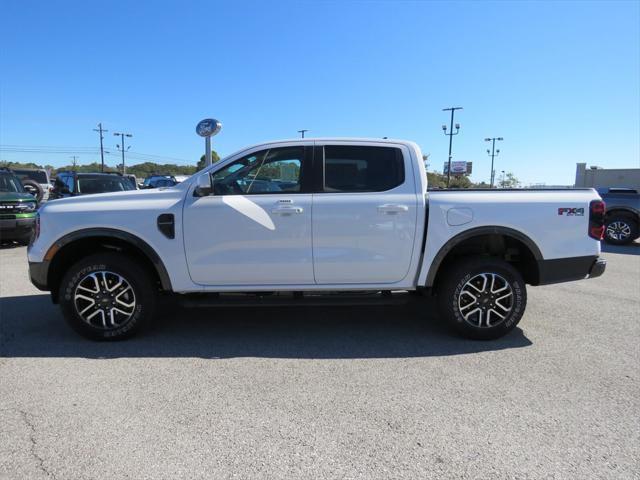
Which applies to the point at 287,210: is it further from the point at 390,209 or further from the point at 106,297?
the point at 106,297

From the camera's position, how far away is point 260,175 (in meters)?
4.18

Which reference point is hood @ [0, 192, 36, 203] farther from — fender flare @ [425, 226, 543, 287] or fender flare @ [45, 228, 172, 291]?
fender flare @ [425, 226, 543, 287]

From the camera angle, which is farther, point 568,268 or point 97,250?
point 97,250

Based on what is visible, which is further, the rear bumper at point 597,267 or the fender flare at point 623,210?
the fender flare at point 623,210

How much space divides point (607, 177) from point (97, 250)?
36.6 metres

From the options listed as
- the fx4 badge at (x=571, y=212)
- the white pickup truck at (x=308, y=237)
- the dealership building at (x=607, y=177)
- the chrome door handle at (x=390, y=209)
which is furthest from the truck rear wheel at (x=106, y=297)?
the dealership building at (x=607, y=177)

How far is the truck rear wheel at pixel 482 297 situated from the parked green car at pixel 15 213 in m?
9.51

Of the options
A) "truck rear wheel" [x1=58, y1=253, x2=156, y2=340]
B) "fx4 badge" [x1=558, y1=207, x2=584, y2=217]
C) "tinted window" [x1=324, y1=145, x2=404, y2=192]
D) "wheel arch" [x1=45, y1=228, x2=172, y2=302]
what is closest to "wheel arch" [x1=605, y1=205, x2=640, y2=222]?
"fx4 badge" [x1=558, y1=207, x2=584, y2=217]

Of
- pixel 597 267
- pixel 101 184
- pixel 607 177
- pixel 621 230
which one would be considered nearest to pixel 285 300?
pixel 597 267

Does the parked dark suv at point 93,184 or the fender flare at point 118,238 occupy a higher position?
the parked dark suv at point 93,184

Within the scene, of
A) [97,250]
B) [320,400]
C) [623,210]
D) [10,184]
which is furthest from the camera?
[623,210]

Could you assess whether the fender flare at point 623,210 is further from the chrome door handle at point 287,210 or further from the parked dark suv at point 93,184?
the parked dark suv at point 93,184

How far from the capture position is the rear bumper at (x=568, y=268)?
4250 mm

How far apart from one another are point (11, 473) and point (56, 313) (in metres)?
3.22
